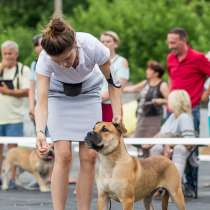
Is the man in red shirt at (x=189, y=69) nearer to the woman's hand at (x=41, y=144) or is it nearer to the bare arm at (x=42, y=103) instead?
the bare arm at (x=42, y=103)

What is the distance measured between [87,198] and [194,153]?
3140mm

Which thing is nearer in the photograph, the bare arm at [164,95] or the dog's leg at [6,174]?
the dog's leg at [6,174]

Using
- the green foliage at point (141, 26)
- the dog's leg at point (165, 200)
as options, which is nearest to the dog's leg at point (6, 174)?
the dog's leg at point (165, 200)

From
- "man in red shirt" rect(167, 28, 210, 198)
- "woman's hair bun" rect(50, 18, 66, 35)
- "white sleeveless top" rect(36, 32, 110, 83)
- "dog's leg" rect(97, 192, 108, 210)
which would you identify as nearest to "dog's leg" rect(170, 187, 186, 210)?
"dog's leg" rect(97, 192, 108, 210)

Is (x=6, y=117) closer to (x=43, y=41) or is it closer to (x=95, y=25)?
(x=43, y=41)

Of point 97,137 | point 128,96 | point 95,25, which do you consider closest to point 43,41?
point 97,137

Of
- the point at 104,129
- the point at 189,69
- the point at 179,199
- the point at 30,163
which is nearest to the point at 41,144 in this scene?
the point at 104,129

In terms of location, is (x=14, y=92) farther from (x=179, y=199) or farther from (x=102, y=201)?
(x=102, y=201)

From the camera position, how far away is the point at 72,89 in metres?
8.52

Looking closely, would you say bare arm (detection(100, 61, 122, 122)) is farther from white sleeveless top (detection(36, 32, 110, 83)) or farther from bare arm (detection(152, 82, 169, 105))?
bare arm (detection(152, 82, 169, 105))

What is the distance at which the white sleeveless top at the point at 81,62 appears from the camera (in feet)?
26.8

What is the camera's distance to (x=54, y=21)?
26.0 feet

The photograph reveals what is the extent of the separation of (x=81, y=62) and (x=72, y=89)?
41 centimetres

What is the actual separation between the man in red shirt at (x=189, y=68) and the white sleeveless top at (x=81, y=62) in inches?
162
